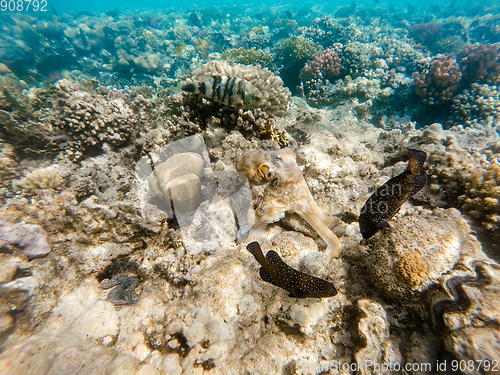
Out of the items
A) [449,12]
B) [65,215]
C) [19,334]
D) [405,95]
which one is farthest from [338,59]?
[449,12]

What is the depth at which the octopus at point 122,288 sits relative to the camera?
77.9 inches

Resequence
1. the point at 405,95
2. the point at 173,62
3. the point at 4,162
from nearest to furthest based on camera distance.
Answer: the point at 4,162 → the point at 405,95 → the point at 173,62

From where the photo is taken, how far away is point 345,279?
6.30ft

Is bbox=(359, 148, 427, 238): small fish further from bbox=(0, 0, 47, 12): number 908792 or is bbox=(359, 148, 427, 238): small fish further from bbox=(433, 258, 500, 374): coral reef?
bbox=(0, 0, 47, 12): number 908792

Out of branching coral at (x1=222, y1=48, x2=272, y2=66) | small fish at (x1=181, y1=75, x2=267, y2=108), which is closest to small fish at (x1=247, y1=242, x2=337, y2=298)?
small fish at (x1=181, y1=75, x2=267, y2=108)

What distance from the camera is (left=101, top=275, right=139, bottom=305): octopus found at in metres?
1.98

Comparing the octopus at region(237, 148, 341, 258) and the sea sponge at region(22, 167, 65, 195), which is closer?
the octopus at region(237, 148, 341, 258)

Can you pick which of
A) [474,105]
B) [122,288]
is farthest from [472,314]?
[474,105]

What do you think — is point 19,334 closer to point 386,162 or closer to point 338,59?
point 386,162

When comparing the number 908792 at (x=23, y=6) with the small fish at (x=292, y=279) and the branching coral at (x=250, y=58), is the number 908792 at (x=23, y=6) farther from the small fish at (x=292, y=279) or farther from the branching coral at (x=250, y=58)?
the small fish at (x=292, y=279)

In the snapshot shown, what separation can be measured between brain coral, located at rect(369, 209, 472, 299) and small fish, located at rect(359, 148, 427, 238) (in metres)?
0.11

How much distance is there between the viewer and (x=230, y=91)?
2805 millimetres

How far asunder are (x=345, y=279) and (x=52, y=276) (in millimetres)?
2693

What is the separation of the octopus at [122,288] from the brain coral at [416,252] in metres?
2.15
